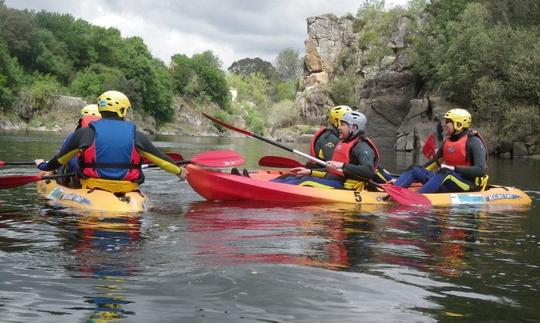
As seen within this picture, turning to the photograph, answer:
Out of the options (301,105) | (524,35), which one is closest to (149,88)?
(301,105)

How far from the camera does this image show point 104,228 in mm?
6258

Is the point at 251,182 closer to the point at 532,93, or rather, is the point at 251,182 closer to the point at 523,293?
the point at 523,293

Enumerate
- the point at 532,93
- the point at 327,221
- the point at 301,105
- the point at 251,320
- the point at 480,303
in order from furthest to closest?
the point at 301,105 → the point at 532,93 → the point at 327,221 → the point at 480,303 → the point at 251,320

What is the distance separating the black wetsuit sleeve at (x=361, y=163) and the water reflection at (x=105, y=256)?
3.22m

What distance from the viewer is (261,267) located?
187 inches

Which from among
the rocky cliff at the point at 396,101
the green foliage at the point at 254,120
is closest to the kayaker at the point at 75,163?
the rocky cliff at the point at 396,101

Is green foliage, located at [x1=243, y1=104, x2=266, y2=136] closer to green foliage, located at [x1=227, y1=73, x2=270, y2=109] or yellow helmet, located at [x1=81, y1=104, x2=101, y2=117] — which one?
green foliage, located at [x1=227, y1=73, x2=270, y2=109]

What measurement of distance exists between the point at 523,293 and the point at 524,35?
30262mm

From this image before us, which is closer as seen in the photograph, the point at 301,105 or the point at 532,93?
the point at 532,93

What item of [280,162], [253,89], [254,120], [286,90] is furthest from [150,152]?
[253,89]

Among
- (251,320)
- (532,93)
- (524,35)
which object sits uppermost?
(524,35)

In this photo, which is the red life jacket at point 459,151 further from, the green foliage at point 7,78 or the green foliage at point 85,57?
the green foliage at point 85,57

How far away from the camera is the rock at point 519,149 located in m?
29.6

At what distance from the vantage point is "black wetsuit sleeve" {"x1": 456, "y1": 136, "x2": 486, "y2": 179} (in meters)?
9.38
